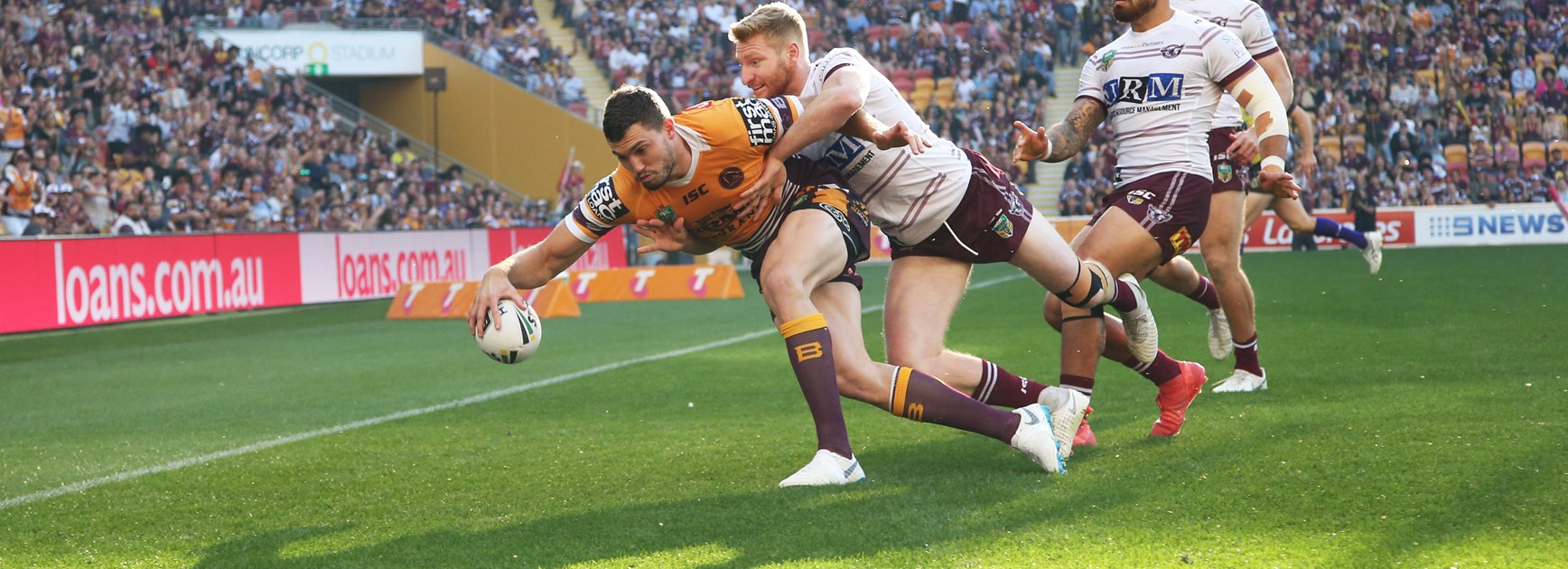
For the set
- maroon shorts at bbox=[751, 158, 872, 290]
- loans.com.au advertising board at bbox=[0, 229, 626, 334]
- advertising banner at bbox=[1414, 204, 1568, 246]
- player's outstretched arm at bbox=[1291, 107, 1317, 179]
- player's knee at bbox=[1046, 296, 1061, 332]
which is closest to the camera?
maroon shorts at bbox=[751, 158, 872, 290]

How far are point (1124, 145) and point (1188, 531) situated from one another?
275cm

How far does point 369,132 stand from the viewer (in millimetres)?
30750

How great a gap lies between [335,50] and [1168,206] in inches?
1208

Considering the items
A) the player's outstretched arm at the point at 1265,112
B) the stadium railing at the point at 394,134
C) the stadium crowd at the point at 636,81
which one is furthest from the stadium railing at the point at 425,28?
the player's outstretched arm at the point at 1265,112

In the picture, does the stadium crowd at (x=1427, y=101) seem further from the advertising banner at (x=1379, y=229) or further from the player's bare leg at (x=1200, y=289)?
the player's bare leg at (x=1200, y=289)

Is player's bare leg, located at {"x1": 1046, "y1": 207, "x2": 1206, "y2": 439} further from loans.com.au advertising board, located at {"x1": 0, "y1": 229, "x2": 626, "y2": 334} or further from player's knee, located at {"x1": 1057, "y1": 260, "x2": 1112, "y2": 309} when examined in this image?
loans.com.au advertising board, located at {"x1": 0, "y1": 229, "x2": 626, "y2": 334}

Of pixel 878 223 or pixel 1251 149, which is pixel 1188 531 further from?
pixel 1251 149

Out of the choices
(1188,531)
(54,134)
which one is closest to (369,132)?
(54,134)

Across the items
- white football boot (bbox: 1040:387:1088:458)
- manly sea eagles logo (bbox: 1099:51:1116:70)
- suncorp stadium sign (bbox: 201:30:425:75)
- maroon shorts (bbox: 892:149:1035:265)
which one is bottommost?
white football boot (bbox: 1040:387:1088:458)

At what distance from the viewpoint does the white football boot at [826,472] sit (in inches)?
194

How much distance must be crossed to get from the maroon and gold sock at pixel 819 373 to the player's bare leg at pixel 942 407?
196 millimetres

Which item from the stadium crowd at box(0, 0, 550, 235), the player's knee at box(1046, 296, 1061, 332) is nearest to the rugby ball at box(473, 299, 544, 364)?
the player's knee at box(1046, 296, 1061, 332)

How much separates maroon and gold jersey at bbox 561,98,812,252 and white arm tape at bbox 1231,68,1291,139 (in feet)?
7.20

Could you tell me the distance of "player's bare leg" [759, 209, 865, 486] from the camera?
4.97m
